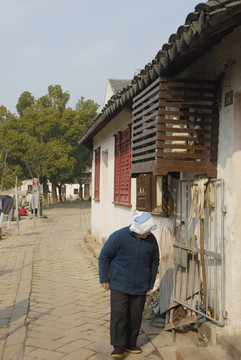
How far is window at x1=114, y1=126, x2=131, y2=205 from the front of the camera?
9477 mm

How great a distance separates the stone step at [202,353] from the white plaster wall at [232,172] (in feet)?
0.85

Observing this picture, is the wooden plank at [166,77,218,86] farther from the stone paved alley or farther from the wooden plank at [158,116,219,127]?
the stone paved alley

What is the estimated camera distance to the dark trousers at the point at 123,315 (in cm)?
464

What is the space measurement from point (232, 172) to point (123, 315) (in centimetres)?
181

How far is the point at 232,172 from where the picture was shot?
4.43m

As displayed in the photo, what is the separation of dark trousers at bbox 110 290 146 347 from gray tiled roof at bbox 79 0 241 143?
2.31 m

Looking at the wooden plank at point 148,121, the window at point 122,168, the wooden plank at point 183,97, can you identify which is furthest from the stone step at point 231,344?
the window at point 122,168

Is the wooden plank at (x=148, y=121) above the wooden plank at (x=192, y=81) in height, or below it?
below

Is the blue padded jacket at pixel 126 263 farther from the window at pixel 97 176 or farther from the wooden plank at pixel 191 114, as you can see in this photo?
the window at pixel 97 176

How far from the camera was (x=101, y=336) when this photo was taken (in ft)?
17.5

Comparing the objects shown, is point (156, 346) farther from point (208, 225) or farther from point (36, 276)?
point (36, 276)

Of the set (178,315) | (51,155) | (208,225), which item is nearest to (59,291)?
(178,315)

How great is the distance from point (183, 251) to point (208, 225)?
21.7 inches

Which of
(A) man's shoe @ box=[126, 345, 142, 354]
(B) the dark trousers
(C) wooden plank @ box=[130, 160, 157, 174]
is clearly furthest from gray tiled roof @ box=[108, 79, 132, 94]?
(A) man's shoe @ box=[126, 345, 142, 354]
